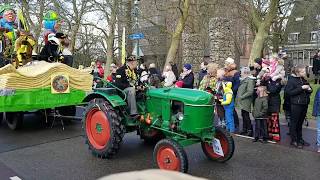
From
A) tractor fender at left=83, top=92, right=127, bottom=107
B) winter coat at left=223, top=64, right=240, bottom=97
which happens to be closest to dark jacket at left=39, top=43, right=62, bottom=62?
tractor fender at left=83, top=92, right=127, bottom=107

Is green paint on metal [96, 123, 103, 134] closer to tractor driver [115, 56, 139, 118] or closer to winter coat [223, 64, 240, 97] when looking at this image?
tractor driver [115, 56, 139, 118]

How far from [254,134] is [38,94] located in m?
4.74

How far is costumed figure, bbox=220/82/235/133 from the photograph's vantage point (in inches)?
326

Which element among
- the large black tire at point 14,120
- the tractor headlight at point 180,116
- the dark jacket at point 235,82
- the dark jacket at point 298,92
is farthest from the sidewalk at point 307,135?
the large black tire at point 14,120

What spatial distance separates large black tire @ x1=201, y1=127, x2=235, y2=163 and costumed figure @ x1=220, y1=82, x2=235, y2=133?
2.00 meters

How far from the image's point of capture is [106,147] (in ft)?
21.3

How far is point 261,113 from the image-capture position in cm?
779

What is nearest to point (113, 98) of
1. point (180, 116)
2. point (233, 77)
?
point (180, 116)

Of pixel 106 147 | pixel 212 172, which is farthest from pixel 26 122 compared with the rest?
pixel 212 172

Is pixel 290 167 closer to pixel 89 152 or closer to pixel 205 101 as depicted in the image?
pixel 205 101

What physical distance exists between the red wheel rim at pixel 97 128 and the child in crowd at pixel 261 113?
10.3ft

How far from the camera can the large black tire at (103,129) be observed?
6350mm

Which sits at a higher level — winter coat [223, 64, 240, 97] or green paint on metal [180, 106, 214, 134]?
winter coat [223, 64, 240, 97]

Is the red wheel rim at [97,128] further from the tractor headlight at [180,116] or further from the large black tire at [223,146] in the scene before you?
the large black tire at [223,146]
